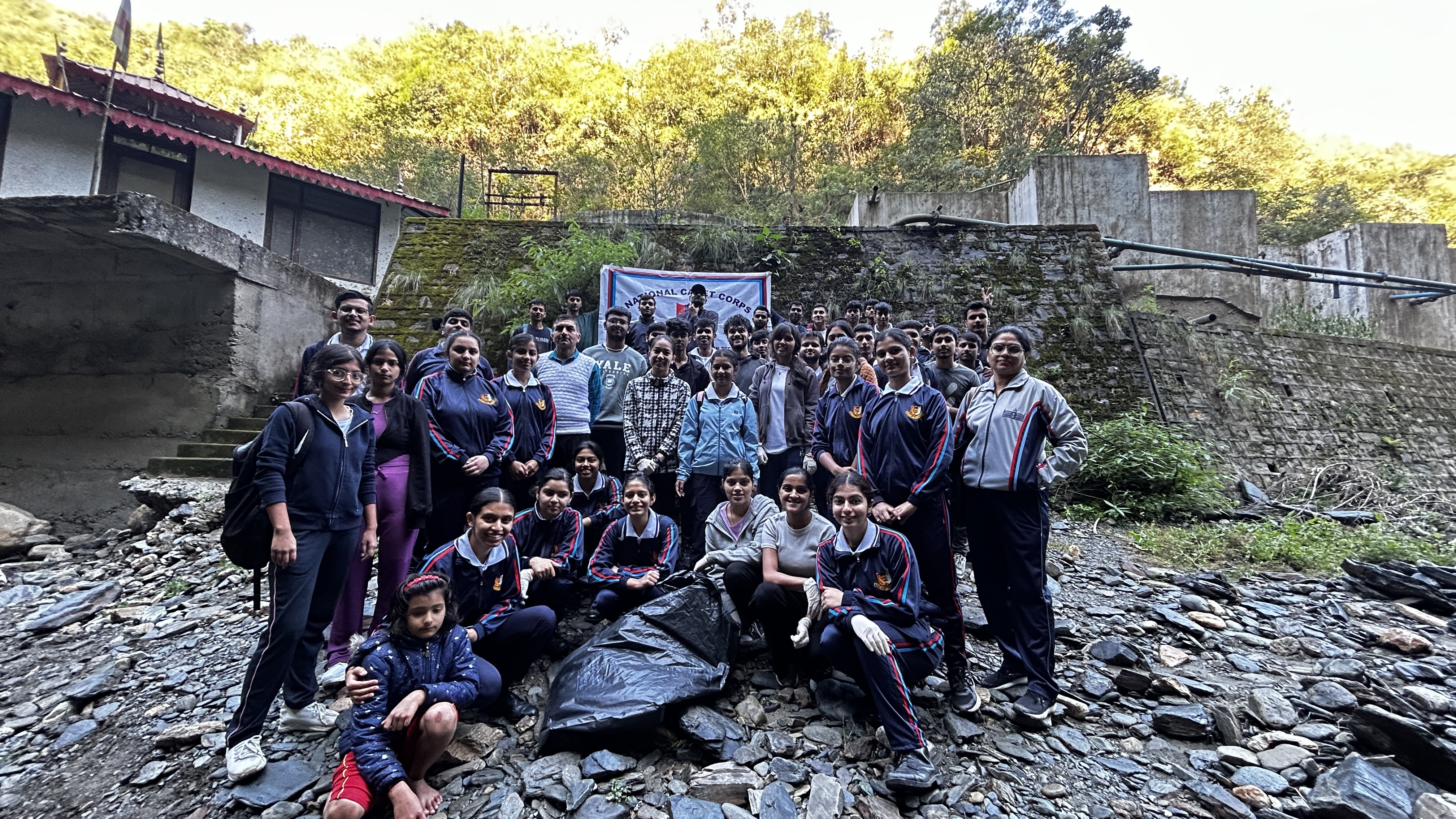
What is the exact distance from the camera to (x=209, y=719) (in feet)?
8.29

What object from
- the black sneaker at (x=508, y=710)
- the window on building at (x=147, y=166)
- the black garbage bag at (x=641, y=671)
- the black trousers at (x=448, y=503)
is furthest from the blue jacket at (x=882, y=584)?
the window on building at (x=147, y=166)

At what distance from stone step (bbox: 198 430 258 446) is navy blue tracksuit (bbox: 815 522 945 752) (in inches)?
228

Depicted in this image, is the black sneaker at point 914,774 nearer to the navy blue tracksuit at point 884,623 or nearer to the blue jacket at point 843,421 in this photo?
the navy blue tracksuit at point 884,623

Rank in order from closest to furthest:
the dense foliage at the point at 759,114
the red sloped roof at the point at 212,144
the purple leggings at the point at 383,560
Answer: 1. the purple leggings at the point at 383,560
2. the red sloped roof at the point at 212,144
3. the dense foliage at the point at 759,114

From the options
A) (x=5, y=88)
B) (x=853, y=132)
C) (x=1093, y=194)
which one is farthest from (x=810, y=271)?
(x=853, y=132)

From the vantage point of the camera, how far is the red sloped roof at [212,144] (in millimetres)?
8188

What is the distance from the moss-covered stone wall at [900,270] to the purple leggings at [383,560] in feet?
14.9

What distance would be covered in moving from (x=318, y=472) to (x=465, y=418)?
0.88 m

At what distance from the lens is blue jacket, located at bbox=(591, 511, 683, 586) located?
3.04 m

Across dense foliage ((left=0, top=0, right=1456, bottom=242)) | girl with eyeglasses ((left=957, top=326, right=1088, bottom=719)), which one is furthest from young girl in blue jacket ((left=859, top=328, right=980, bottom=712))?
dense foliage ((left=0, top=0, right=1456, bottom=242))

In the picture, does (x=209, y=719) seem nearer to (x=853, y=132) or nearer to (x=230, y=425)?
(x=230, y=425)

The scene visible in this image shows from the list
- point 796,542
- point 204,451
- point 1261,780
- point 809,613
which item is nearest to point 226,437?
point 204,451

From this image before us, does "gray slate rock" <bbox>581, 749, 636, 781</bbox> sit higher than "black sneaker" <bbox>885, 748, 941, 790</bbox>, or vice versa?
"black sneaker" <bbox>885, 748, 941, 790</bbox>

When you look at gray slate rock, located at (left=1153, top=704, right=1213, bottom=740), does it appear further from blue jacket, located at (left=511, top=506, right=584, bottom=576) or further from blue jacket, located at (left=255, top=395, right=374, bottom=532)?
blue jacket, located at (left=255, top=395, right=374, bottom=532)
